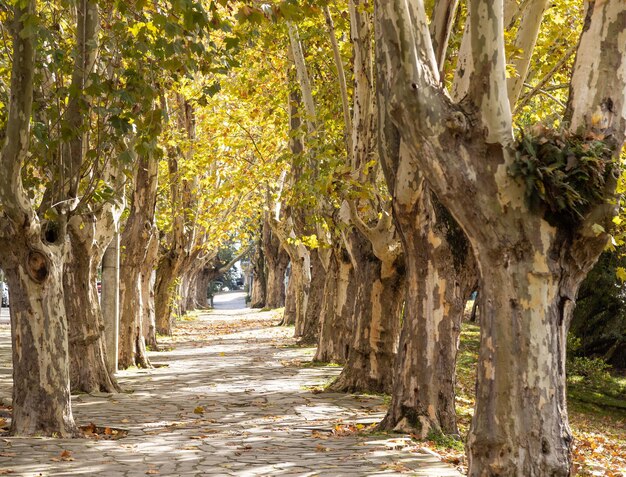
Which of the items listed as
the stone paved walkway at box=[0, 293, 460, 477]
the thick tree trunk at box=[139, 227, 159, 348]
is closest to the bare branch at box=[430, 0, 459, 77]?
the stone paved walkway at box=[0, 293, 460, 477]

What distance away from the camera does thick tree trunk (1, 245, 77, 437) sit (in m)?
10.3

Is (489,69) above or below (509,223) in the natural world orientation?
above

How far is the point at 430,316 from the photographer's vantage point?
1081cm

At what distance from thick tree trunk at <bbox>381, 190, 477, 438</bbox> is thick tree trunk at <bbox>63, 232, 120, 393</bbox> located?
558cm

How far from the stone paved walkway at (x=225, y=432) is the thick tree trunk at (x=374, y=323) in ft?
1.60

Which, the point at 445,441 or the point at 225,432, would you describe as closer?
the point at 445,441

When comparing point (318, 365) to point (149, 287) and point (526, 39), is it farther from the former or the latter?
point (526, 39)

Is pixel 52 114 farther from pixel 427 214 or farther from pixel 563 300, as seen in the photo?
pixel 563 300

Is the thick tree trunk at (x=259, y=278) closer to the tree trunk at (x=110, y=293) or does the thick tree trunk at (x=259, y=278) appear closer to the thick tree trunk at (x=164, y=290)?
the thick tree trunk at (x=164, y=290)

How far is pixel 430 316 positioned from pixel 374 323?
3863 millimetres

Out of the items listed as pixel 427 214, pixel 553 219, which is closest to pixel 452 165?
pixel 553 219

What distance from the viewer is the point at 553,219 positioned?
23.2 ft

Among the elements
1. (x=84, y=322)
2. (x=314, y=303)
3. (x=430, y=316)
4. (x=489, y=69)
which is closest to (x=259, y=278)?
(x=314, y=303)

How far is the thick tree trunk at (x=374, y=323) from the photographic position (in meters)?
14.5
